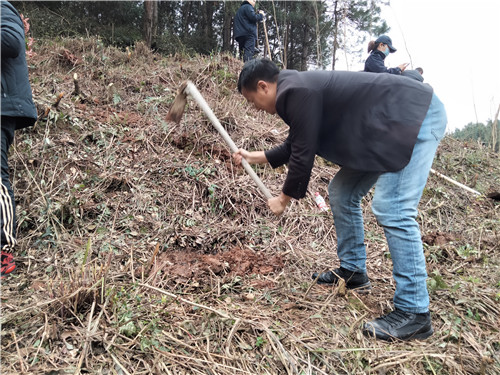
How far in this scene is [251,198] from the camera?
3.48 metres

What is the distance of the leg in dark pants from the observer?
226cm

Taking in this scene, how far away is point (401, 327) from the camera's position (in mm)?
1838

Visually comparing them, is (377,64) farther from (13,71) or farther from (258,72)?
(13,71)

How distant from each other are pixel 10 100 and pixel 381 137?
8.27 feet

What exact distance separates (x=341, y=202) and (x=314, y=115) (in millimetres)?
728

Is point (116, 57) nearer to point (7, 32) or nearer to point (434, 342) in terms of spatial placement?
point (7, 32)

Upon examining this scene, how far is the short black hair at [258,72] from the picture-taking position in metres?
1.91

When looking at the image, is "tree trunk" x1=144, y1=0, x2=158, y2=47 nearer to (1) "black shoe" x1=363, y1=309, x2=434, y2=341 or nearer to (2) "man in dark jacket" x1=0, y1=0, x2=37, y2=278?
(2) "man in dark jacket" x1=0, y1=0, x2=37, y2=278

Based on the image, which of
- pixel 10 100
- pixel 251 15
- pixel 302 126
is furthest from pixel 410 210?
pixel 251 15

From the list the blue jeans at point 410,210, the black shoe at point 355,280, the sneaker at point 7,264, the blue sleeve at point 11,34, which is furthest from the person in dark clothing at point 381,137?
the sneaker at point 7,264

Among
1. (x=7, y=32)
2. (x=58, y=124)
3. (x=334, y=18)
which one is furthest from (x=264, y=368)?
(x=334, y=18)

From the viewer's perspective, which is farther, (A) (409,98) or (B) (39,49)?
(B) (39,49)

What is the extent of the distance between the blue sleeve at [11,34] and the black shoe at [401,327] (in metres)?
2.94

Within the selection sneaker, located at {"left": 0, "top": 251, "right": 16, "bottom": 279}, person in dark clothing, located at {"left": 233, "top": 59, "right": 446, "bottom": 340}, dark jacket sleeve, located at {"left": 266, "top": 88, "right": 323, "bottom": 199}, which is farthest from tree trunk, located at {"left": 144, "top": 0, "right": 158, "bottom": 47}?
dark jacket sleeve, located at {"left": 266, "top": 88, "right": 323, "bottom": 199}
